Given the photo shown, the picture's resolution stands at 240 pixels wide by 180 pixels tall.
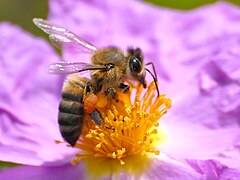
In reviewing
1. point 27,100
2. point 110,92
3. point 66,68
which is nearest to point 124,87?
point 110,92

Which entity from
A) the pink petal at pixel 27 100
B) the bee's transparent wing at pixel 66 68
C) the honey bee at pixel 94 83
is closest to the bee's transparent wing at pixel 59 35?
the honey bee at pixel 94 83

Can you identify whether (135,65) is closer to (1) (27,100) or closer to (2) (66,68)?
(2) (66,68)

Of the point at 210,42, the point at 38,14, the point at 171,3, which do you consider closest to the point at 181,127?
the point at 210,42

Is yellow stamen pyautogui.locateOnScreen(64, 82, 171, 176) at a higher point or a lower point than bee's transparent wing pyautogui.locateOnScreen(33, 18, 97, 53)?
lower

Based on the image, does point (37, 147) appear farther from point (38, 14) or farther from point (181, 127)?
point (38, 14)

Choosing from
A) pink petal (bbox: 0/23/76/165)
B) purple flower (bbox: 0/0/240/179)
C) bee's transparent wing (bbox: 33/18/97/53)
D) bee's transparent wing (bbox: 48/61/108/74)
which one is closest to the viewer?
bee's transparent wing (bbox: 48/61/108/74)

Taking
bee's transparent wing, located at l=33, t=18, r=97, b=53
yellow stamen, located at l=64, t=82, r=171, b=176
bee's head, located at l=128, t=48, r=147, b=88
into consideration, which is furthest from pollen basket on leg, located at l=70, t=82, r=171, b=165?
bee's transparent wing, located at l=33, t=18, r=97, b=53

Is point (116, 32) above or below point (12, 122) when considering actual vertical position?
above

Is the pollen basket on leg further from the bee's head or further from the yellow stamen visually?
the bee's head
